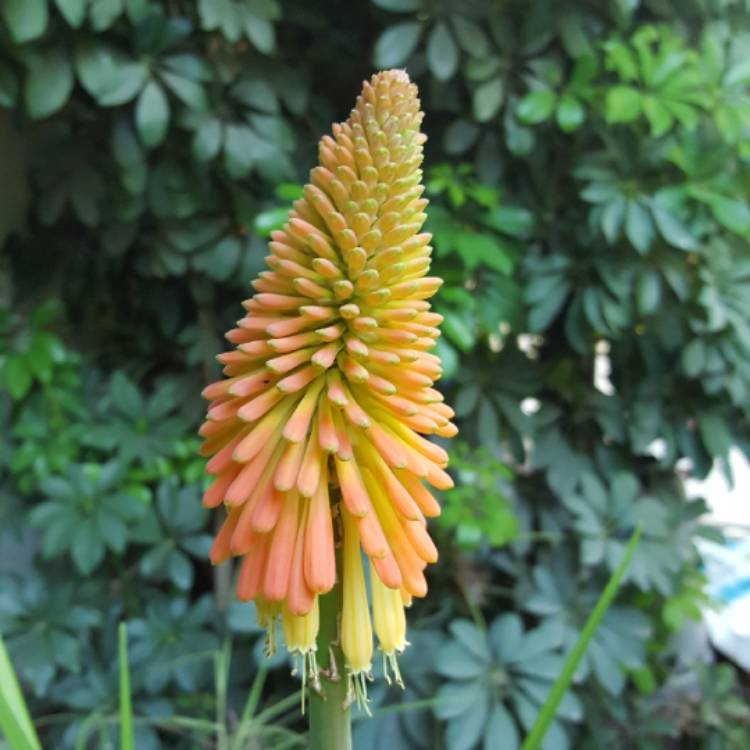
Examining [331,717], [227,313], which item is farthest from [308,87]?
[331,717]

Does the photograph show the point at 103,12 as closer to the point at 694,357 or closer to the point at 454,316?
the point at 454,316

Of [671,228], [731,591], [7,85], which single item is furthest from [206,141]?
[731,591]

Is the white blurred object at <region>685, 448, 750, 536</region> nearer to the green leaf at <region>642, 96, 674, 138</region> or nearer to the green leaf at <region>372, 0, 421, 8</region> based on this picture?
the green leaf at <region>642, 96, 674, 138</region>

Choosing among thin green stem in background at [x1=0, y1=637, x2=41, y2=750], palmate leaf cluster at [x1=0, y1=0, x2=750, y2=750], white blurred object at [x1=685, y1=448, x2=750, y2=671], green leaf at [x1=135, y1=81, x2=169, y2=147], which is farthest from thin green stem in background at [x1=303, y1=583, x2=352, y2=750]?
white blurred object at [x1=685, y1=448, x2=750, y2=671]

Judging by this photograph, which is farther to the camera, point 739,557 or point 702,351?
point 739,557

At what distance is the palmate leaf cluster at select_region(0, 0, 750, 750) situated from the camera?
42.6 inches

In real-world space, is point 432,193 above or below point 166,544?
above

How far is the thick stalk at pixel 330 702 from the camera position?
38 centimetres

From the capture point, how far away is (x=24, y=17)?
90 cm

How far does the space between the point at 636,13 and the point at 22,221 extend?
4.12 ft

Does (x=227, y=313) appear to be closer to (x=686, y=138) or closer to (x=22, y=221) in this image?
(x=22, y=221)

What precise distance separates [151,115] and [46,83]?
14cm

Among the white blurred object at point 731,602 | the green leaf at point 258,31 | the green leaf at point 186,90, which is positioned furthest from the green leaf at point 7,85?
the white blurred object at point 731,602

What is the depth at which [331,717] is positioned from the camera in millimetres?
378
